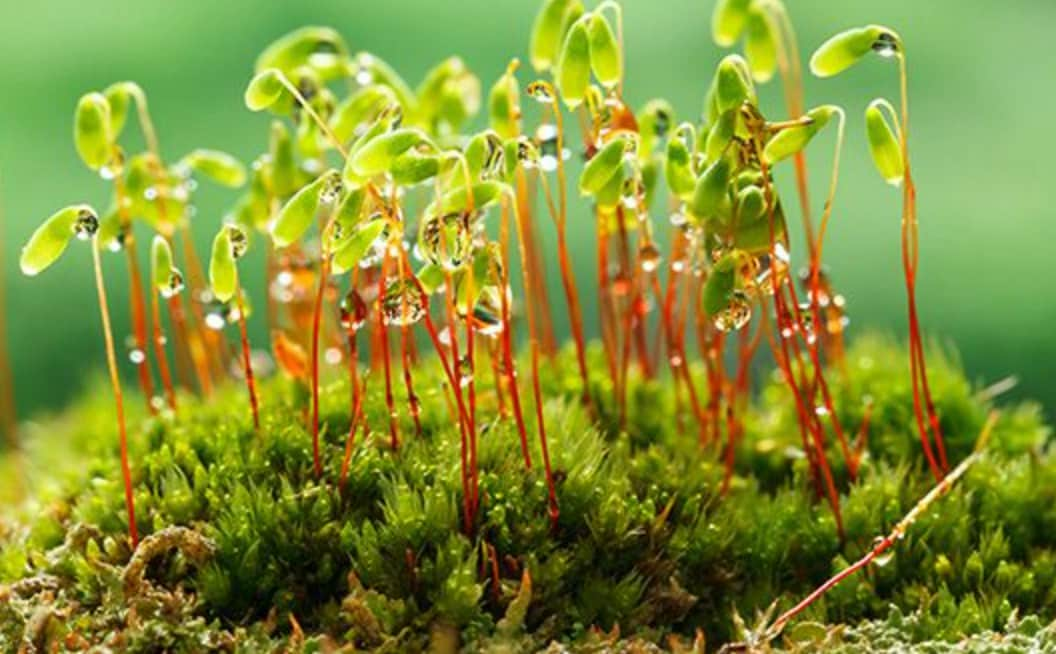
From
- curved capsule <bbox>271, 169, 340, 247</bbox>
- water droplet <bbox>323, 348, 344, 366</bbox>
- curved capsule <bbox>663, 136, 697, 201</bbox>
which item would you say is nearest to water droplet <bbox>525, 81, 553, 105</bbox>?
curved capsule <bbox>663, 136, 697, 201</bbox>

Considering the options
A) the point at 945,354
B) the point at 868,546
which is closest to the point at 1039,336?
the point at 945,354

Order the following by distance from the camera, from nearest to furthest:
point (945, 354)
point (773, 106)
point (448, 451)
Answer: point (448, 451) < point (945, 354) < point (773, 106)

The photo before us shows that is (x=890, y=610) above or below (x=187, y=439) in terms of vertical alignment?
below

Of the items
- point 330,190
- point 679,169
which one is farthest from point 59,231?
point 679,169

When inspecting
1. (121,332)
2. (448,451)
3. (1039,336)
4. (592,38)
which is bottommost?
(1039,336)

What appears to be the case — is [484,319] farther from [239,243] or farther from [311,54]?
[311,54]

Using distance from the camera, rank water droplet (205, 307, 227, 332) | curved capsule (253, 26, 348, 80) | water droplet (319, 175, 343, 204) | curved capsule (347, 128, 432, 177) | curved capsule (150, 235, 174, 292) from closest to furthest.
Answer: curved capsule (347, 128, 432, 177)
water droplet (319, 175, 343, 204)
curved capsule (150, 235, 174, 292)
water droplet (205, 307, 227, 332)
curved capsule (253, 26, 348, 80)

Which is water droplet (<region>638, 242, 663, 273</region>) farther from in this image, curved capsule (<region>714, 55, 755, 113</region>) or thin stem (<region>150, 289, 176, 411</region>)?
thin stem (<region>150, 289, 176, 411</region>)

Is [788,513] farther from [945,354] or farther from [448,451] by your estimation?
[945,354]
